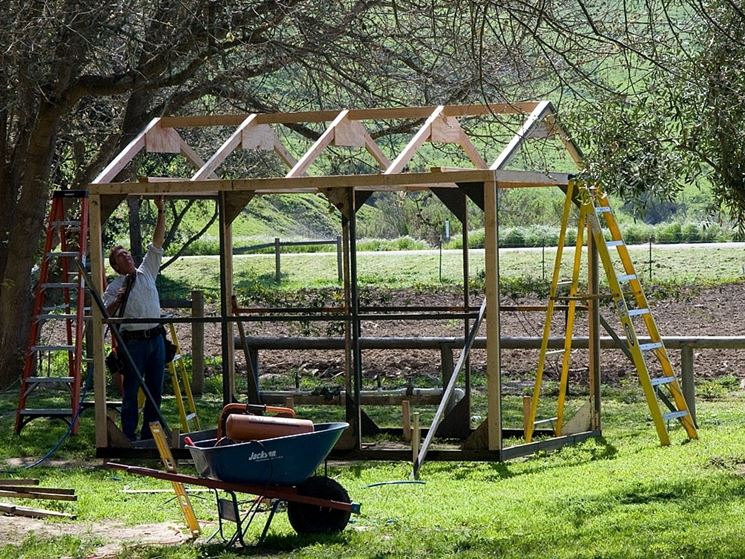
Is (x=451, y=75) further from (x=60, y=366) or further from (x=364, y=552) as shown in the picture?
(x=364, y=552)

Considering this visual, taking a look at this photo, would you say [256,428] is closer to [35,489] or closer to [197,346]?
[35,489]

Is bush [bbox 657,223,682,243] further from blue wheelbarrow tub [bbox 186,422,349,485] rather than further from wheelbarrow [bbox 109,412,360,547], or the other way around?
blue wheelbarrow tub [bbox 186,422,349,485]

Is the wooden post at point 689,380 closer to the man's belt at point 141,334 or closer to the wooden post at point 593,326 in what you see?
the wooden post at point 593,326

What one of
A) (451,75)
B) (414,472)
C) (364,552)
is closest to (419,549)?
(364,552)

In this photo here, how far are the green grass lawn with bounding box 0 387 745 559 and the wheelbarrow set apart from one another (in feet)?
0.48

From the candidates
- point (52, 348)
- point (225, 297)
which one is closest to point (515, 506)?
point (225, 297)

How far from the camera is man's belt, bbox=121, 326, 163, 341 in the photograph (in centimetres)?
1109

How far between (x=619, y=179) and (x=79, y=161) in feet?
32.6

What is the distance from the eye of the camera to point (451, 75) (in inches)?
573

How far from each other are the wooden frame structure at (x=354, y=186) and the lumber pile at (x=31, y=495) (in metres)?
2.06

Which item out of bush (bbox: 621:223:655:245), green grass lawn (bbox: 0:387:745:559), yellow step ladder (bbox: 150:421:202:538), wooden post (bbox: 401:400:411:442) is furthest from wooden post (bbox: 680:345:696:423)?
bush (bbox: 621:223:655:245)

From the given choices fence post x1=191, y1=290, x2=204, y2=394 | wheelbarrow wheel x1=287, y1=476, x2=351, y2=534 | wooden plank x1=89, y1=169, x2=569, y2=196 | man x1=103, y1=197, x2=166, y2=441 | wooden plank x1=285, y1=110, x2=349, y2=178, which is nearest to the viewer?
wheelbarrow wheel x1=287, y1=476, x2=351, y2=534

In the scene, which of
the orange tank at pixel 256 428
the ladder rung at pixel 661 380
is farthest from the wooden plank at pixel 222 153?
the ladder rung at pixel 661 380

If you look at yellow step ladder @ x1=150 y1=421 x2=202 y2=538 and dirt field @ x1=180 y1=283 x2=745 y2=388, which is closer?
yellow step ladder @ x1=150 y1=421 x2=202 y2=538
